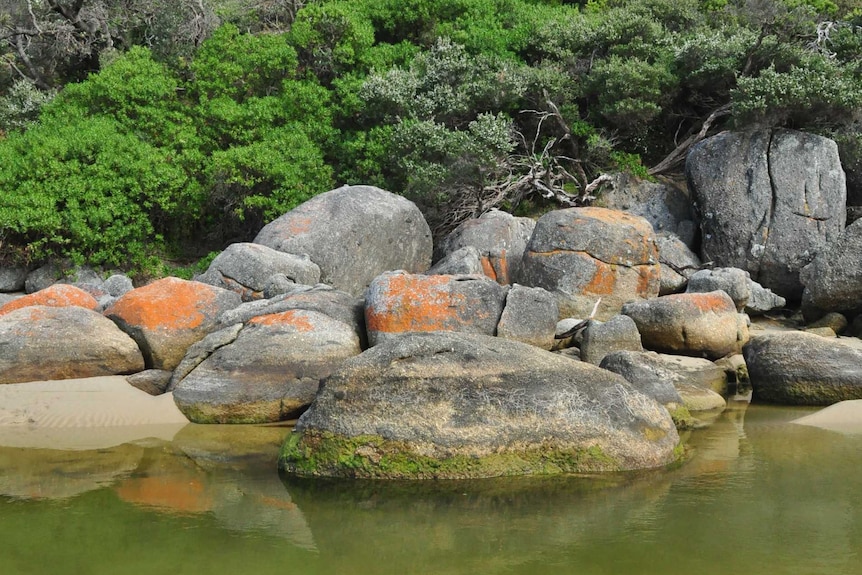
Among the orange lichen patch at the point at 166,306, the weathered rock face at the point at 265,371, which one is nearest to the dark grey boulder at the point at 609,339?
the weathered rock face at the point at 265,371

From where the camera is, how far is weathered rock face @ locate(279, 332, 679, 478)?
25.6ft

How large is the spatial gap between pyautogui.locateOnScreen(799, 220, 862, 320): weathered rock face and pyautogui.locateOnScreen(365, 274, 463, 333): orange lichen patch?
722 centimetres

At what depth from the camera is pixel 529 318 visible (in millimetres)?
12109

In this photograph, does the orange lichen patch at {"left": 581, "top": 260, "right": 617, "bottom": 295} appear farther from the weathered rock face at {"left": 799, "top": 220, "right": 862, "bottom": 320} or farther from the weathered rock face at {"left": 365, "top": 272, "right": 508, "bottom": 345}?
the weathered rock face at {"left": 799, "top": 220, "right": 862, "bottom": 320}

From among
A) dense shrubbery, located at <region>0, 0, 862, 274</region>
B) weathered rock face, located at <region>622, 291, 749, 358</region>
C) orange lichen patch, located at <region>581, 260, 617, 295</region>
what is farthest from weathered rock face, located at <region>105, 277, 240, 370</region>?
dense shrubbery, located at <region>0, 0, 862, 274</region>

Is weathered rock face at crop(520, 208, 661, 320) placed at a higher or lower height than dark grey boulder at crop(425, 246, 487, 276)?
higher

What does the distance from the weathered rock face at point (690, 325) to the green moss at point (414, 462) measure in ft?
16.4

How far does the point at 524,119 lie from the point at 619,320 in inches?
439

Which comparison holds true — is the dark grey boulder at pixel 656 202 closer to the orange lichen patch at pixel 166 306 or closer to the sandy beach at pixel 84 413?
the orange lichen patch at pixel 166 306

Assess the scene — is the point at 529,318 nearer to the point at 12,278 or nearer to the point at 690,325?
the point at 690,325

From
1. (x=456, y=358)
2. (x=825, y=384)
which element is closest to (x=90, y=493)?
(x=456, y=358)

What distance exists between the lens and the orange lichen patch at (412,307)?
11.8m

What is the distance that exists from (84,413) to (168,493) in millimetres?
3286

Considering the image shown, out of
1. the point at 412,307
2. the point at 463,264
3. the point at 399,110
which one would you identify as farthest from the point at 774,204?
the point at 412,307
